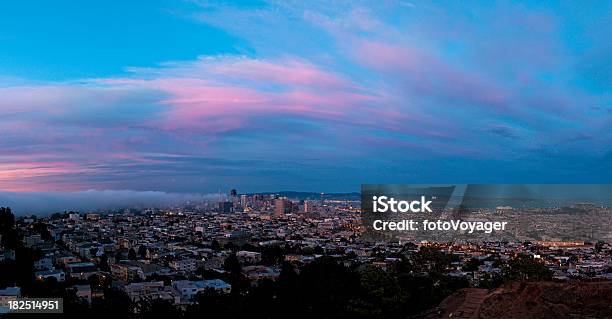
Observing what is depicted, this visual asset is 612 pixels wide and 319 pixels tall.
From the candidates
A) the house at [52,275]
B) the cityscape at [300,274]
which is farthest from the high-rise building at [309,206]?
the house at [52,275]

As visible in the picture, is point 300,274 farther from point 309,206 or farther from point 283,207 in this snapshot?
point 283,207

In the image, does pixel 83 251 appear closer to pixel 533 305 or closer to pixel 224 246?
pixel 224 246

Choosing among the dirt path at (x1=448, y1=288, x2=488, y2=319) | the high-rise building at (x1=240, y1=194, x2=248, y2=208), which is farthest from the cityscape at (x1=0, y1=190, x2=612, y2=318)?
the high-rise building at (x1=240, y1=194, x2=248, y2=208)

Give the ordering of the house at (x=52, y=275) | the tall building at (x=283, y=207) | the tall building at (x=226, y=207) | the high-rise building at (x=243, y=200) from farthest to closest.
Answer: the high-rise building at (x=243, y=200) < the tall building at (x=226, y=207) < the tall building at (x=283, y=207) < the house at (x=52, y=275)

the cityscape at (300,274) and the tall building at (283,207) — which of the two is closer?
the cityscape at (300,274)

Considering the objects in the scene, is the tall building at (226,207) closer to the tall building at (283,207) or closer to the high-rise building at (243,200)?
the high-rise building at (243,200)

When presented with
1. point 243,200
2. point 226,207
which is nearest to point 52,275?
point 226,207

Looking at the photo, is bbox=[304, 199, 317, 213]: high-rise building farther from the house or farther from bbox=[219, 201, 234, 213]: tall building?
the house

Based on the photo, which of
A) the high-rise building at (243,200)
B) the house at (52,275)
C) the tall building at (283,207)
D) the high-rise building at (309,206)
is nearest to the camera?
the house at (52,275)
